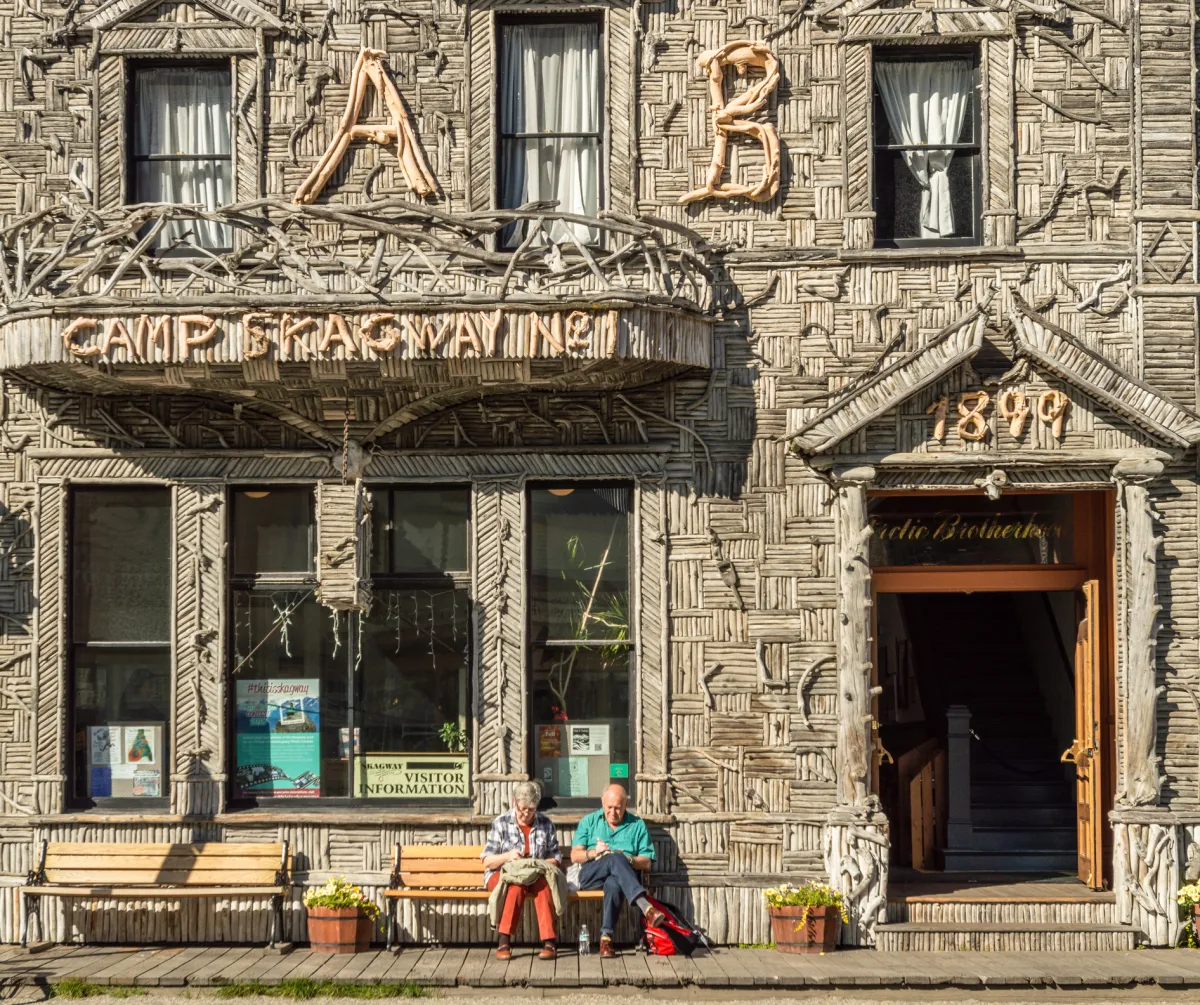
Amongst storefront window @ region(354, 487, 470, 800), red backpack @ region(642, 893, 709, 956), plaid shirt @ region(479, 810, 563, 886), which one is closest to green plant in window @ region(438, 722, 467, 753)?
storefront window @ region(354, 487, 470, 800)

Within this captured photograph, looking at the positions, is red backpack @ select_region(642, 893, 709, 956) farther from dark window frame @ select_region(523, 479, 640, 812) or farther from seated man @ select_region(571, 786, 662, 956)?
dark window frame @ select_region(523, 479, 640, 812)

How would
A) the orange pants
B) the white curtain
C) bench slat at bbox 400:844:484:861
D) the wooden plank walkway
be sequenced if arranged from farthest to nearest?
the white curtain
bench slat at bbox 400:844:484:861
the orange pants
the wooden plank walkway

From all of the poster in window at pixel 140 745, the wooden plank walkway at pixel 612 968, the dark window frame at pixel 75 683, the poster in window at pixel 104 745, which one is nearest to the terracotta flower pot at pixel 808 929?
the wooden plank walkway at pixel 612 968

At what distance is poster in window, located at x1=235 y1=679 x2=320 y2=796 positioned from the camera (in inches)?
522

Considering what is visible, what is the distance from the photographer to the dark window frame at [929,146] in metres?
13.3

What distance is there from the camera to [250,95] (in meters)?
13.3

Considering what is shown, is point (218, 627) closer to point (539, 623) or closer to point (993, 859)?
point (539, 623)

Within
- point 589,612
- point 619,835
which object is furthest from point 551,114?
point 619,835

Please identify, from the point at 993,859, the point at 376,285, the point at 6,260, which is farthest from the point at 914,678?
the point at 6,260

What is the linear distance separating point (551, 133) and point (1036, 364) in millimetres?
4435

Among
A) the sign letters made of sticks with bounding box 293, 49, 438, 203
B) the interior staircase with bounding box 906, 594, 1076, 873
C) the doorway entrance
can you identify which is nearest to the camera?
the sign letters made of sticks with bounding box 293, 49, 438, 203

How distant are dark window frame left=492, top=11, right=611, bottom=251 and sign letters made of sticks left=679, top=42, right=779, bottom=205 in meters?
0.76

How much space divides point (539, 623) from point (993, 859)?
5269 millimetres

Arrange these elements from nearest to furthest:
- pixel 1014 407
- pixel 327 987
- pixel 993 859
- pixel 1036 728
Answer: pixel 327 987 → pixel 1014 407 → pixel 993 859 → pixel 1036 728
